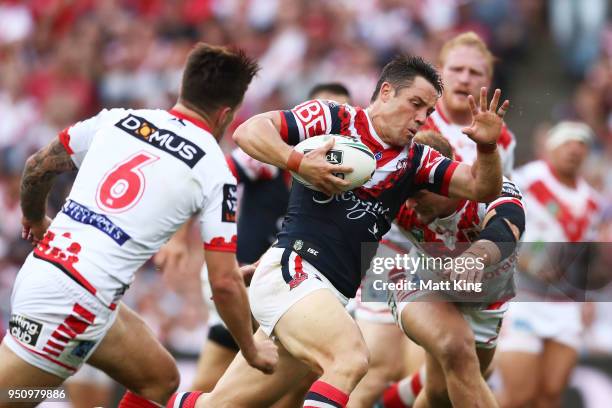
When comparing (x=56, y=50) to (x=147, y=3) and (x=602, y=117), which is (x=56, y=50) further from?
(x=602, y=117)

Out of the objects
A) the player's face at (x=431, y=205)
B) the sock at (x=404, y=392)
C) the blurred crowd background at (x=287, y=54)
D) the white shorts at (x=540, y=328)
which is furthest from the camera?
the blurred crowd background at (x=287, y=54)

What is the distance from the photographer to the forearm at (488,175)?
6094mm

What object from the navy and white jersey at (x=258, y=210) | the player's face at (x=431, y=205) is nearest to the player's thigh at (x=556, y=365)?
the navy and white jersey at (x=258, y=210)

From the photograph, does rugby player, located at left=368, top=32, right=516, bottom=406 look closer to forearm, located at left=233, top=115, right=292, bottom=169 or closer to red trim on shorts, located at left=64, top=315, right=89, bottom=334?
forearm, located at left=233, top=115, right=292, bottom=169

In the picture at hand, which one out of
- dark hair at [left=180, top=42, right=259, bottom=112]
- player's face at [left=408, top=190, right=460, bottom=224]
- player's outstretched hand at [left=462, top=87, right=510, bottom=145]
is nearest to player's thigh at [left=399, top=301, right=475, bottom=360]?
player's face at [left=408, top=190, right=460, bottom=224]

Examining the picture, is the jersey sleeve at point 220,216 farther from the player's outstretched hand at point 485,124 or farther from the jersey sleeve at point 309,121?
the player's outstretched hand at point 485,124

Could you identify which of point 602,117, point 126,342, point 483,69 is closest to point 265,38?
point 602,117

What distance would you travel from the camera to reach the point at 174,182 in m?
5.54

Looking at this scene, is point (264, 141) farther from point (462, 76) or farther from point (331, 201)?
point (462, 76)

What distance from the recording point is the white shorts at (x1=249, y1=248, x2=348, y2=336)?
19.6 feet

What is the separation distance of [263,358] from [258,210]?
9.42 feet

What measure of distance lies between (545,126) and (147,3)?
6.54 meters

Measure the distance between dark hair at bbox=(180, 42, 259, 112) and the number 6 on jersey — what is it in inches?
17.1

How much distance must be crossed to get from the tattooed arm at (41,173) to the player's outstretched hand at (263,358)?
4.97ft
